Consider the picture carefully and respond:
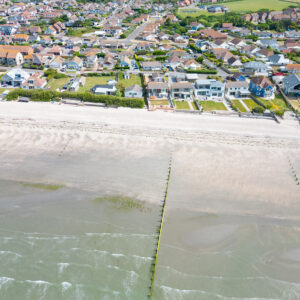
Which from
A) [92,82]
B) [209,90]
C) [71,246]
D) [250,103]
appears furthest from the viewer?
[92,82]

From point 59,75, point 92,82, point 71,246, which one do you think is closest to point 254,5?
point 92,82

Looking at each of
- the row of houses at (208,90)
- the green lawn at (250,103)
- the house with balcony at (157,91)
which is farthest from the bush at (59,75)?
the green lawn at (250,103)

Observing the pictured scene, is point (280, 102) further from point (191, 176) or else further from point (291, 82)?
point (191, 176)

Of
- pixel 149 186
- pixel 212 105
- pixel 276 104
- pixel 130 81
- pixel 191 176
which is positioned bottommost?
pixel 149 186

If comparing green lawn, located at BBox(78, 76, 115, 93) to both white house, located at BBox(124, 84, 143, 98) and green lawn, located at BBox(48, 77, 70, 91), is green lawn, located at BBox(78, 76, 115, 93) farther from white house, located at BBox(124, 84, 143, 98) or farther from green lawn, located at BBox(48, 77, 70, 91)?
white house, located at BBox(124, 84, 143, 98)

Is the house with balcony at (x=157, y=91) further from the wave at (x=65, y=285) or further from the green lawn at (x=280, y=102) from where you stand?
the wave at (x=65, y=285)

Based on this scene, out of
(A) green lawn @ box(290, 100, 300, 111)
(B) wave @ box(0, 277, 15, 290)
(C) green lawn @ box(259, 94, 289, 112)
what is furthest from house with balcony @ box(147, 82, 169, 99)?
(B) wave @ box(0, 277, 15, 290)
